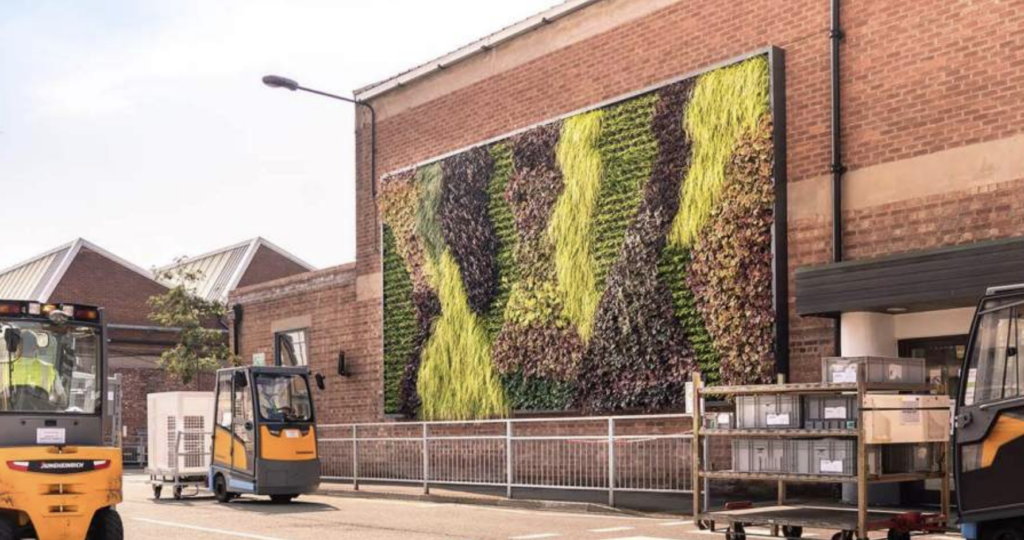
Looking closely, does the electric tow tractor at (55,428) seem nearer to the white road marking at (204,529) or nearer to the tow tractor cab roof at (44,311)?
the tow tractor cab roof at (44,311)

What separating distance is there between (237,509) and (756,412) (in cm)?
960

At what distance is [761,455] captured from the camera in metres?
12.9

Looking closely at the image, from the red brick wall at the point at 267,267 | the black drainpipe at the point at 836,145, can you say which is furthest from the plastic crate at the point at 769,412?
the red brick wall at the point at 267,267

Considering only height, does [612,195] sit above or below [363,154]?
below

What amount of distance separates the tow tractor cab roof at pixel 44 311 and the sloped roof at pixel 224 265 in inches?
1560

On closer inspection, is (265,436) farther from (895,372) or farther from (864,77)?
(895,372)

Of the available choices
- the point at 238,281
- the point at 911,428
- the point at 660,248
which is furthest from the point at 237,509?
the point at 238,281

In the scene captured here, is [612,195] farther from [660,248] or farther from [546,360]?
[546,360]

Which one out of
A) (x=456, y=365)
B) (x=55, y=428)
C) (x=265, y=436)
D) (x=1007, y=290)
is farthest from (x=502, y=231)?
(x=1007, y=290)

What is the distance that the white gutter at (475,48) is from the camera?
22312 millimetres

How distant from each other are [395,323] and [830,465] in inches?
605

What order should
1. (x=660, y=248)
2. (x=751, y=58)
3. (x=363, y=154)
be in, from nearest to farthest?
1. (x=751, y=58)
2. (x=660, y=248)
3. (x=363, y=154)

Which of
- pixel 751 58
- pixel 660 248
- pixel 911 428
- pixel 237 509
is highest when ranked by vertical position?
pixel 751 58

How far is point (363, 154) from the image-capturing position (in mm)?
27656
